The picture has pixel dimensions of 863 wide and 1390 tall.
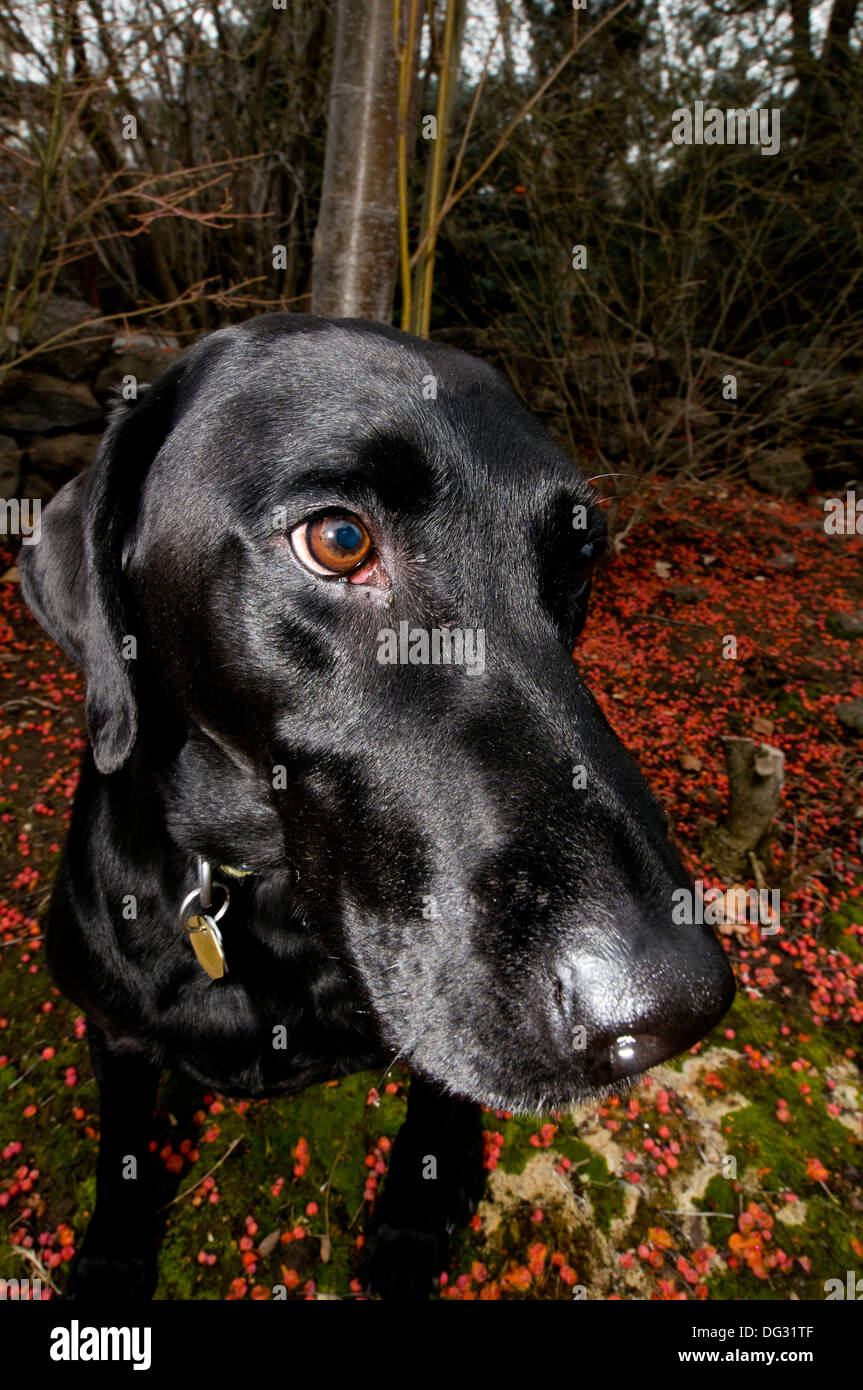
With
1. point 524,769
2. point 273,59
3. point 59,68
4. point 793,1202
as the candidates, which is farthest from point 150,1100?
point 273,59

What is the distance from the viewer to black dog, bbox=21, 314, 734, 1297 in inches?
48.4

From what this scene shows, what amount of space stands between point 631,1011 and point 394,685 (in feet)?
2.38

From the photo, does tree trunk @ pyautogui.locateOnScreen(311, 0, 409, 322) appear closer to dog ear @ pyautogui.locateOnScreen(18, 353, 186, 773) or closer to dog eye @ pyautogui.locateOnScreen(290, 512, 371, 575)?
dog ear @ pyautogui.locateOnScreen(18, 353, 186, 773)

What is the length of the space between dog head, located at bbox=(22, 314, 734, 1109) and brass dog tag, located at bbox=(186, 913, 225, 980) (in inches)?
6.4

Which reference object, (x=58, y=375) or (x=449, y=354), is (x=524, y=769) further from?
(x=58, y=375)

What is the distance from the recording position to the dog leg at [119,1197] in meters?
1.97

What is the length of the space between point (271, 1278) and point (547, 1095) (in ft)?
4.82

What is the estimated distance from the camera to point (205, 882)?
179 centimetres
